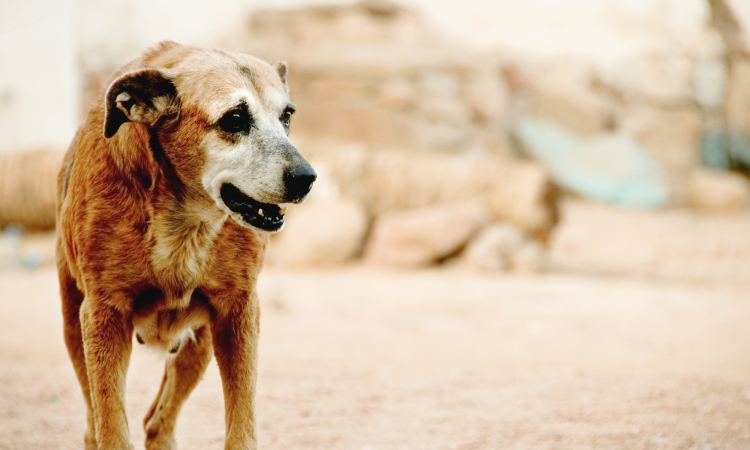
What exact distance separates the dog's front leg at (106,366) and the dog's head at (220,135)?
55 centimetres

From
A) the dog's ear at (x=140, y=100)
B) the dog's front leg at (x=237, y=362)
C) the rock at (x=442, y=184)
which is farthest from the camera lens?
the rock at (x=442, y=184)

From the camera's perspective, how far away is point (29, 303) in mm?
7008

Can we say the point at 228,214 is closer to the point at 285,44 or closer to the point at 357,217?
the point at 357,217

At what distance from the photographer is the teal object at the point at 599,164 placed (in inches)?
534

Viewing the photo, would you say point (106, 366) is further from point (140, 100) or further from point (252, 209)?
point (140, 100)

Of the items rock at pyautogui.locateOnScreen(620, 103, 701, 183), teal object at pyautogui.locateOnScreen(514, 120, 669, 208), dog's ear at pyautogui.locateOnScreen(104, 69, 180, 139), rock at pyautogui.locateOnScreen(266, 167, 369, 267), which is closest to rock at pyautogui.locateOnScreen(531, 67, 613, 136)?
teal object at pyautogui.locateOnScreen(514, 120, 669, 208)

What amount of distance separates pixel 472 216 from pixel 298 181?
677 cm

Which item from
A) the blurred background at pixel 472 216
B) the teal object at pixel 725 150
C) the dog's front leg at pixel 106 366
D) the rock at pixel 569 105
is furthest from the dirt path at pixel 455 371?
the teal object at pixel 725 150

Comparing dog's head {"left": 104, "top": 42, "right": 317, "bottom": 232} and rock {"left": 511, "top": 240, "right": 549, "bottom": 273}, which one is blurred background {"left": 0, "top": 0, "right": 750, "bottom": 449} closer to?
rock {"left": 511, "top": 240, "right": 549, "bottom": 273}

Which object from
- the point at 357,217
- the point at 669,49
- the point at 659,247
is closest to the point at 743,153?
the point at 669,49

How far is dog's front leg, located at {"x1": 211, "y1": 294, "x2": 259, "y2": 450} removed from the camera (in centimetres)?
288

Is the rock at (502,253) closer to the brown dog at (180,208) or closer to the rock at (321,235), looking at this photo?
the rock at (321,235)

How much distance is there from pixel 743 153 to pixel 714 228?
3250mm

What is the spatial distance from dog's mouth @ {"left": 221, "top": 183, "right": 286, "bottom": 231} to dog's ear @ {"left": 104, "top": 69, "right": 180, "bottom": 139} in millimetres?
338
